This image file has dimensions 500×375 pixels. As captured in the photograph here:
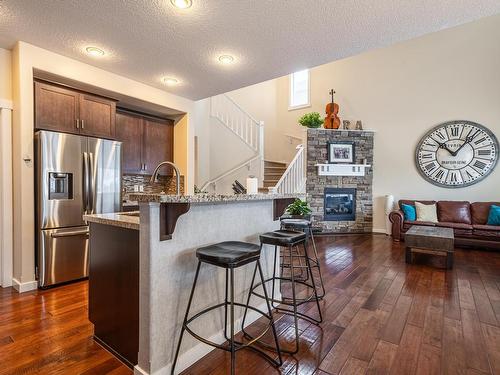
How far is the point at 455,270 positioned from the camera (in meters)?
3.71

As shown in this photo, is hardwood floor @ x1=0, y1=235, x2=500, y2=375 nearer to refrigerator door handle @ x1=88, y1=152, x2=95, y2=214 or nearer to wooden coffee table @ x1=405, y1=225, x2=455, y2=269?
wooden coffee table @ x1=405, y1=225, x2=455, y2=269

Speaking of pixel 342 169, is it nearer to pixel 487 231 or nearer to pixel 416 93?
pixel 416 93

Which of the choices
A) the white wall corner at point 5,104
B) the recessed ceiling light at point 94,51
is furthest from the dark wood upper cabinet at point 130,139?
the white wall corner at point 5,104

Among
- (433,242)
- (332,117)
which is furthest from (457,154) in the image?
(433,242)

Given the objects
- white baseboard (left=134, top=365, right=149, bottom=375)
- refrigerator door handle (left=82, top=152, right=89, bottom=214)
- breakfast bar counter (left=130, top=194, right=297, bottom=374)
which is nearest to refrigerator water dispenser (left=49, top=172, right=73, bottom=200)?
refrigerator door handle (left=82, top=152, right=89, bottom=214)

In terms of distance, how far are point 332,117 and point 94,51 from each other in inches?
201

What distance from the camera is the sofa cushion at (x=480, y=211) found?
200 inches

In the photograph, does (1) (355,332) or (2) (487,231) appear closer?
(1) (355,332)

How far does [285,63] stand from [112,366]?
321 centimetres

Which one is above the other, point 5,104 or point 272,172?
point 5,104

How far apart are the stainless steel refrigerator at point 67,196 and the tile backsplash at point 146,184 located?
0.80 meters

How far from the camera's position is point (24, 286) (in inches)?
110

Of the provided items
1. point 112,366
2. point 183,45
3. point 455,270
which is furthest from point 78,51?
point 455,270

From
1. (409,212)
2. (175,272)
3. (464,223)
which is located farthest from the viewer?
(409,212)
